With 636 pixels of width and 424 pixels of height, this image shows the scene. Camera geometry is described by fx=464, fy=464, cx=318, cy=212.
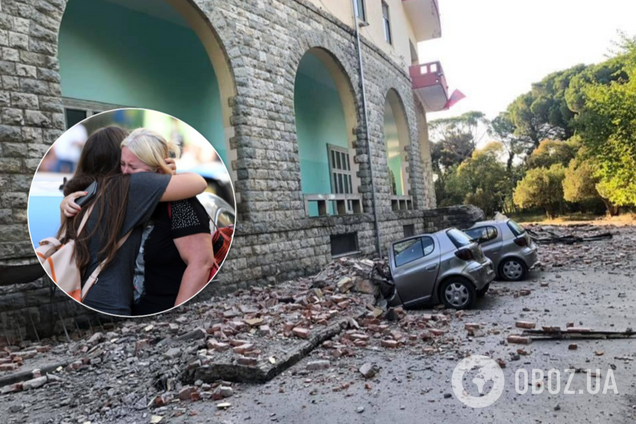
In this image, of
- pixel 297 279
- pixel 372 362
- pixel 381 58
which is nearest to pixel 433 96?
pixel 381 58

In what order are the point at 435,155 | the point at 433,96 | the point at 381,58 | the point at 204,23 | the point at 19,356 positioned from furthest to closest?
the point at 435,155, the point at 433,96, the point at 381,58, the point at 204,23, the point at 19,356

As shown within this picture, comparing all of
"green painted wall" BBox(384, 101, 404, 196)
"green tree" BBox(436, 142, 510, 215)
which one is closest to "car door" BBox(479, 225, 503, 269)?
"green painted wall" BBox(384, 101, 404, 196)

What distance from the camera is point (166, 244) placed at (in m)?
1.50

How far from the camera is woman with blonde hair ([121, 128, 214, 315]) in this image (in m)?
1.50

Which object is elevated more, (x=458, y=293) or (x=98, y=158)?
(x=98, y=158)

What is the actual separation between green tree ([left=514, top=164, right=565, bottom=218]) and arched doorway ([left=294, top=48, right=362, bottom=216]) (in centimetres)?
2097

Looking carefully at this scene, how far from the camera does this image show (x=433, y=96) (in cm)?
2447

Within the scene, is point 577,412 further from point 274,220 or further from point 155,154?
point 274,220

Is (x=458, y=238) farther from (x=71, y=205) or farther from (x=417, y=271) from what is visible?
(x=71, y=205)

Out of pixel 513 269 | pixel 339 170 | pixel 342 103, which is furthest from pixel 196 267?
pixel 339 170

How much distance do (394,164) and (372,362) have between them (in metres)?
19.8

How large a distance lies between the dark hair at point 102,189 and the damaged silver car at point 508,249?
10607 millimetres

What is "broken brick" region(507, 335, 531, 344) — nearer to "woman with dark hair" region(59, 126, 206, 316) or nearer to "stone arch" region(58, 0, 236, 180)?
"woman with dark hair" region(59, 126, 206, 316)

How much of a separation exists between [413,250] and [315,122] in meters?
9.43
